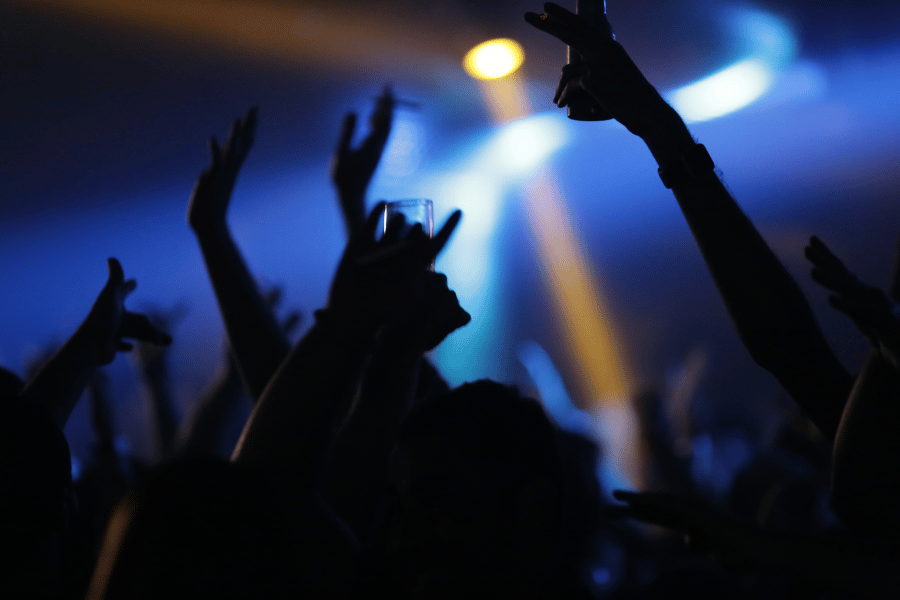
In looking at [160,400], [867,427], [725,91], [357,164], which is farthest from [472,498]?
[725,91]

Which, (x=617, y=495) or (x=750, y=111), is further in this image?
(x=750, y=111)

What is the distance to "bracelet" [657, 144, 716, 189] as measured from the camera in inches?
26.9

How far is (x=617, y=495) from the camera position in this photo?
55 centimetres

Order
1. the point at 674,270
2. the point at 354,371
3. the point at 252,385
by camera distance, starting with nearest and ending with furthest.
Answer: the point at 354,371 < the point at 252,385 < the point at 674,270

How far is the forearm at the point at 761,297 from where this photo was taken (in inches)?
26.5

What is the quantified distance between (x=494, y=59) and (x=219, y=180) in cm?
208

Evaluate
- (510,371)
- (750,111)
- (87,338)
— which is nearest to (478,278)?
(510,371)

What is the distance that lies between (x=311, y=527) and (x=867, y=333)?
52cm

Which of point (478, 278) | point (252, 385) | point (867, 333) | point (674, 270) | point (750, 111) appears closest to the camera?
point (867, 333)

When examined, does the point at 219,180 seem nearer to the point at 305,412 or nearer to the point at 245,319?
the point at 245,319

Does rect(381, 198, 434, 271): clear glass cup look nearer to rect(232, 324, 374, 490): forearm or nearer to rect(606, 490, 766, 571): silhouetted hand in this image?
rect(232, 324, 374, 490): forearm

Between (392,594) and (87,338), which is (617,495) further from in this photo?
(87,338)

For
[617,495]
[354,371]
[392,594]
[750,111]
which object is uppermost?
[750,111]

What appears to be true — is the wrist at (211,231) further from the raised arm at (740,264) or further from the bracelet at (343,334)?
the raised arm at (740,264)
